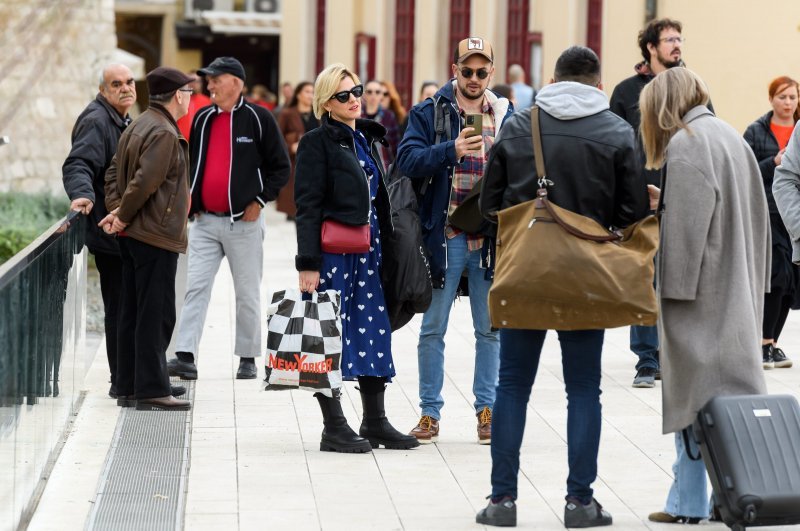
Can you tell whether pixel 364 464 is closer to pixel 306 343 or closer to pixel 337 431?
pixel 337 431

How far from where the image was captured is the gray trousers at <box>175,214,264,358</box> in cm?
970

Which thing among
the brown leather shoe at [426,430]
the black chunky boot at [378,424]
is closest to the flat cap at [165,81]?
the black chunky boot at [378,424]

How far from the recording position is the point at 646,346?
9578 millimetres

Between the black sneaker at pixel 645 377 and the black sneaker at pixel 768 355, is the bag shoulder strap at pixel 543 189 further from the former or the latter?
the black sneaker at pixel 768 355

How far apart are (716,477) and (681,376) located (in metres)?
0.42

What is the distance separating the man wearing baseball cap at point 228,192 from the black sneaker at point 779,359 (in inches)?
128

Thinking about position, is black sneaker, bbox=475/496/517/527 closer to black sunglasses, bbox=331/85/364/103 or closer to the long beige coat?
the long beige coat

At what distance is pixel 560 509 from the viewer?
6.51 metres

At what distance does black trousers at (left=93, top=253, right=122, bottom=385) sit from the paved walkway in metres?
0.26

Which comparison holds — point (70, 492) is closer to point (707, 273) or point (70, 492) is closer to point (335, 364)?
point (335, 364)

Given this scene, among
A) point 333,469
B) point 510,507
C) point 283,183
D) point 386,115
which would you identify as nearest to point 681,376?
point 510,507

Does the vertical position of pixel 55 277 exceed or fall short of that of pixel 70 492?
it exceeds it

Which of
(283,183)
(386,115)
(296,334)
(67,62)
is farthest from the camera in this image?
(67,62)

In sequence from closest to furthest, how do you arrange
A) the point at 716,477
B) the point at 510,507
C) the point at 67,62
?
the point at 716,477 < the point at 510,507 < the point at 67,62
